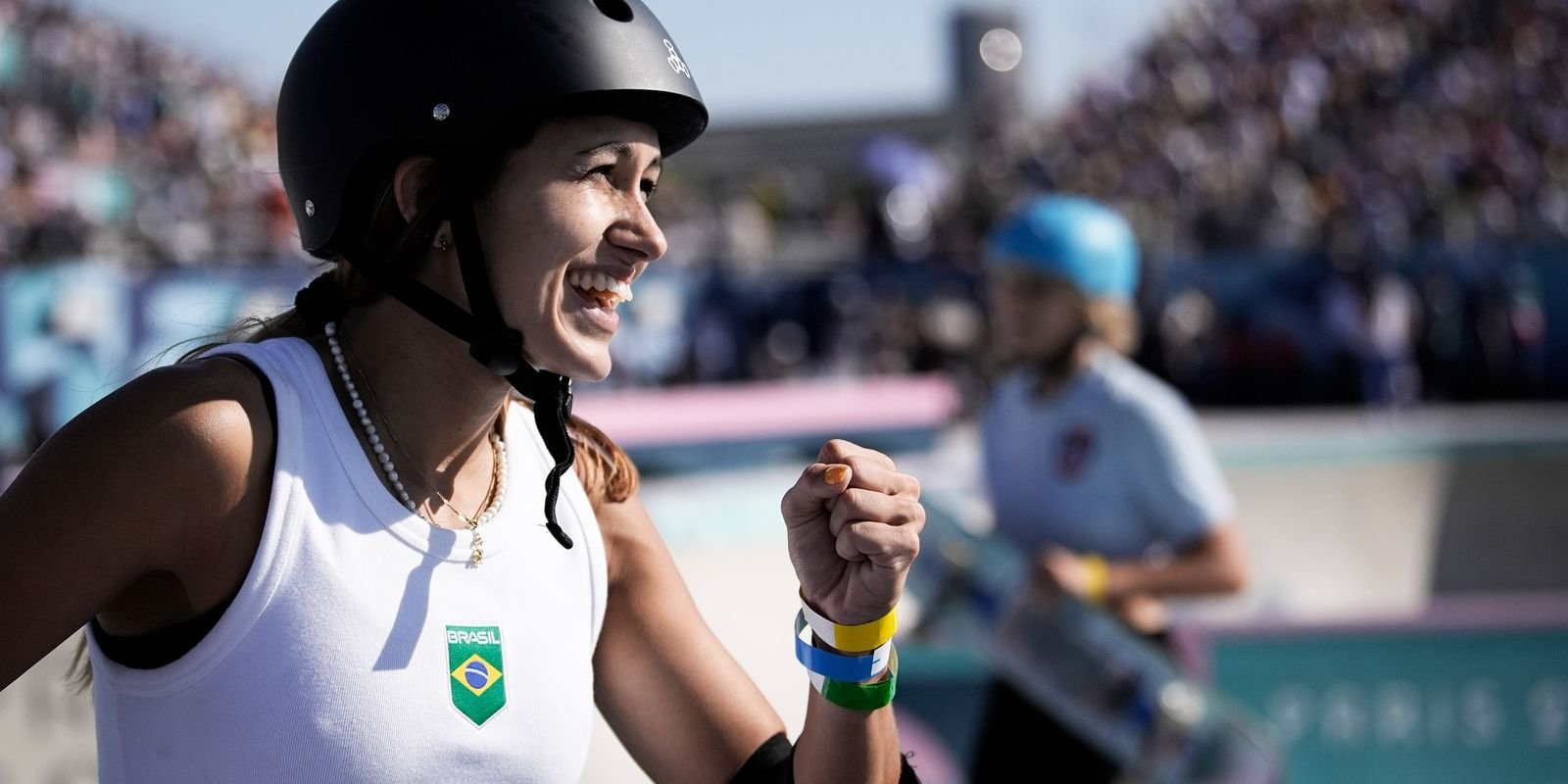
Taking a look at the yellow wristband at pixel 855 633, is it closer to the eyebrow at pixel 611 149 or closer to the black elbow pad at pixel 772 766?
the black elbow pad at pixel 772 766

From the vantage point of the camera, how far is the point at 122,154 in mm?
17250

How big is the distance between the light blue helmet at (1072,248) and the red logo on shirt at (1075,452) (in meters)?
0.43

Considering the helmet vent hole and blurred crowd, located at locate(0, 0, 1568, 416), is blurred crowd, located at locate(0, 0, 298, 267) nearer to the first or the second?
blurred crowd, located at locate(0, 0, 1568, 416)

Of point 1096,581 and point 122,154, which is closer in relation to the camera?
point 1096,581

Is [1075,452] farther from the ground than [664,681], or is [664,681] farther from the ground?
[664,681]

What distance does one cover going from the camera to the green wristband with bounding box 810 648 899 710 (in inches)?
71.4

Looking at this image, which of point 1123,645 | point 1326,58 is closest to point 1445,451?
point 1123,645

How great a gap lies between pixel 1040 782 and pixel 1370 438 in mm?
6793

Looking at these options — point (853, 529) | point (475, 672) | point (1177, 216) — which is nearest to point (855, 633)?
point (853, 529)

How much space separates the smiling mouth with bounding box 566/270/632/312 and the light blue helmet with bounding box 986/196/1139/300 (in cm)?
263

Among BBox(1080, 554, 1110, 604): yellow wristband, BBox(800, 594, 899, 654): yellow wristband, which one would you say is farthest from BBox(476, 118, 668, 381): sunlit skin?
BBox(1080, 554, 1110, 604): yellow wristband

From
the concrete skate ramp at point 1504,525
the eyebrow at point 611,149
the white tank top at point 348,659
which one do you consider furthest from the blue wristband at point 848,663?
the concrete skate ramp at point 1504,525

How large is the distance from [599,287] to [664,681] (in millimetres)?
562

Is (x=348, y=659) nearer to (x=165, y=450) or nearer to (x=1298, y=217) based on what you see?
(x=165, y=450)
